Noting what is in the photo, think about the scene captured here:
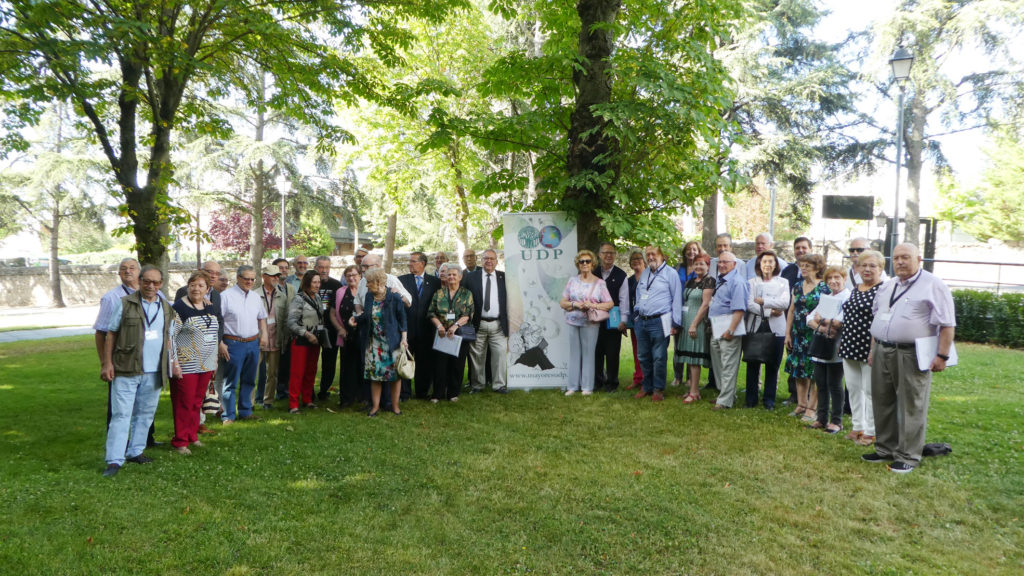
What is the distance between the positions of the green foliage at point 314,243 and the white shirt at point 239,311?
104 ft

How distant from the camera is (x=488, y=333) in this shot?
8.23 meters

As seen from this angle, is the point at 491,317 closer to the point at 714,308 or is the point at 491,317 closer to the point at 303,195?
the point at 714,308

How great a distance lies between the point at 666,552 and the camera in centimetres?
362

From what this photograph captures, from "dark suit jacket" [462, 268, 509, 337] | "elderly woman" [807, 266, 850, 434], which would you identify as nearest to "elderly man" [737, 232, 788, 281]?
"elderly woman" [807, 266, 850, 434]

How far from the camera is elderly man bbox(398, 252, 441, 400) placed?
775 cm

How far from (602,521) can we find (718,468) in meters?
1.53

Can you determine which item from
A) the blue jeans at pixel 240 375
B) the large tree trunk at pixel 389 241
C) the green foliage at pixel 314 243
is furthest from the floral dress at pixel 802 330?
the green foliage at pixel 314 243

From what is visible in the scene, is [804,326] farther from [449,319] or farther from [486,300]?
[449,319]

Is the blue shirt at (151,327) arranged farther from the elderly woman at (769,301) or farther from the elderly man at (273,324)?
the elderly woman at (769,301)

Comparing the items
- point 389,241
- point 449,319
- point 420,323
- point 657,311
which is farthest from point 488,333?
point 389,241

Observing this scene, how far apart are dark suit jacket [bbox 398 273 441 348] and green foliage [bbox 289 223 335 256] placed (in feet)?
102

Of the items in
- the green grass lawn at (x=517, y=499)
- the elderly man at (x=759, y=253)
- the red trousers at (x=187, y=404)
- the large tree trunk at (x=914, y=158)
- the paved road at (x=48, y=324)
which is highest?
the large tree trunk at (x=914, y=158)

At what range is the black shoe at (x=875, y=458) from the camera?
5168 mm

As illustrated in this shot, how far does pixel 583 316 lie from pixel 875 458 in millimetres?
3689
